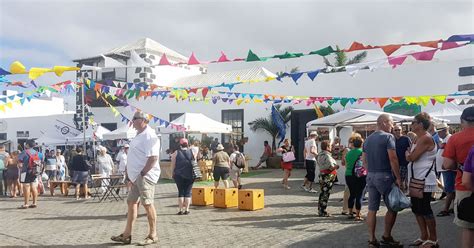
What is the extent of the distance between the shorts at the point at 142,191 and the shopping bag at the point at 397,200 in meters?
3.24

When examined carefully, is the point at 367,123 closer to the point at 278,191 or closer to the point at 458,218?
the point at 278,191

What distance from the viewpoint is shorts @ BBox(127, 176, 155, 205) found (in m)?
6.32

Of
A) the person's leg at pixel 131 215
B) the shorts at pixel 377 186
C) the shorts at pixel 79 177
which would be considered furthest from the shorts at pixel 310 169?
the person's leg at pixel 131 215

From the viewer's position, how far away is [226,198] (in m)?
10.1

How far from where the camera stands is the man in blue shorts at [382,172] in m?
5.81

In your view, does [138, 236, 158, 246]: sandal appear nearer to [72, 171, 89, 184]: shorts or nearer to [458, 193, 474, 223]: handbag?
[458, 193, 474, 223]: handbag

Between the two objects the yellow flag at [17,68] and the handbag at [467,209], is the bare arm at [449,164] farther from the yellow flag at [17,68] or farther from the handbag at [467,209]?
the yellow flag at [17,68]

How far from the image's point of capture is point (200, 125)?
1964 centimetres

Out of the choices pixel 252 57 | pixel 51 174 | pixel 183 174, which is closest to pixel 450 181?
pixel 252 57

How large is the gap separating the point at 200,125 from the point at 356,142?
1215 cm

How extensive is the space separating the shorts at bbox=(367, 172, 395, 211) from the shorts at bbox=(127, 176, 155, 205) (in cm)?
305

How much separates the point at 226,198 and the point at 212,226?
2147mm

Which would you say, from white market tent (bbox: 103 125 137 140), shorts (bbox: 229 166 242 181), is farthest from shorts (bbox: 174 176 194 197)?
white market tent (bbox: 103 125 137 140)

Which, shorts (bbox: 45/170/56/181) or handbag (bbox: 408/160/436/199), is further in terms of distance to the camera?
shorts (bbox: 45/170/56/181)
